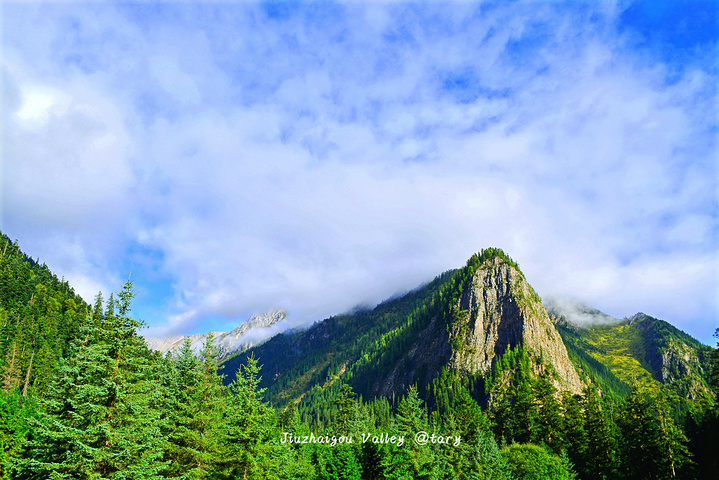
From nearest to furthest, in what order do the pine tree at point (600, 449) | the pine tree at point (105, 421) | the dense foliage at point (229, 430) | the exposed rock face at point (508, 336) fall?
1. the pine tree at point (105, 421)
2. the dense foliage at point (229, 430)
3. the pine tree at point (600, 449)
4. the exposed rock face at point (508, 336)

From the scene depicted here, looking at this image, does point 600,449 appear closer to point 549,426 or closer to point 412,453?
point 549,426

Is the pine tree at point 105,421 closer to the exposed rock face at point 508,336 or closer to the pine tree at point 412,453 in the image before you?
Result: the pine tree at point 412,453

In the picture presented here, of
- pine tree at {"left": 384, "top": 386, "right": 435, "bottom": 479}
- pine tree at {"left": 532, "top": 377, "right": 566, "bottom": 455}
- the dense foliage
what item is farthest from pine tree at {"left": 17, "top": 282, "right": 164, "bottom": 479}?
pine tree at {"left": 532, "top": 377, "right": 566, "bottom": 455}

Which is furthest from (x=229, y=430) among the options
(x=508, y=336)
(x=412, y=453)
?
(x=508, y=336)

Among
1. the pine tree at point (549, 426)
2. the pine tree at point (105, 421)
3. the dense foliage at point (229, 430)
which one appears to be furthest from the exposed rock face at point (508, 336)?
the pine tree at point (105, 421)

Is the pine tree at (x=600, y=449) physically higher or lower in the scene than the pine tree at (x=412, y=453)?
lower

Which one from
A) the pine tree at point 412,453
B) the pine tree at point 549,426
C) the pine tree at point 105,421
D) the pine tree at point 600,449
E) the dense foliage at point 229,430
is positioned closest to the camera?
the pine tree at point 105,421

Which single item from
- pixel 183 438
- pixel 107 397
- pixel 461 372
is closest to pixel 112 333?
pixel 107 397

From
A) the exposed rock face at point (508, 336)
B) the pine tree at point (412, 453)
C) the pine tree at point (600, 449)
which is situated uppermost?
the exposed rock face at point (508, 336)

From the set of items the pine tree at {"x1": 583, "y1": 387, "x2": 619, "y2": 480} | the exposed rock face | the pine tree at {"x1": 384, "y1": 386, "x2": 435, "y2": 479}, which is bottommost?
the pine tree at {"x1": 583, "y1": 387, "x2": 619, "y2": 480}

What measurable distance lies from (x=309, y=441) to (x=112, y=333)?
7230cm

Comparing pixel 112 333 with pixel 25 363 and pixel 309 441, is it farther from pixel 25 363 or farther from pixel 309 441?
pixel 25 363

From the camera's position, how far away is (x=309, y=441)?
8450 centimetres

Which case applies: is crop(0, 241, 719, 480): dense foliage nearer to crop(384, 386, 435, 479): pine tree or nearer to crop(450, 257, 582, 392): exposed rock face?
crop(384, 386, 435, 479): pine tree
